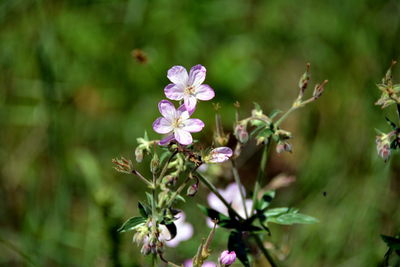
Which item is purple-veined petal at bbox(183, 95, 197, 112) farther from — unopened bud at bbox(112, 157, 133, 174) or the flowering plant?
unopened bud at bbox(112, 157, 133, 174)

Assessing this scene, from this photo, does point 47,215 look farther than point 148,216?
Yes

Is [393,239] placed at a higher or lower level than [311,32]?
lower

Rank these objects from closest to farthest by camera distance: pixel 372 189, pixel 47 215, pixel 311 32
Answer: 1. pixel 372 189
2. pixel 47 215
3. pixel 311 32

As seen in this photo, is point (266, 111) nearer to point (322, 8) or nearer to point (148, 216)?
point (322, 8)

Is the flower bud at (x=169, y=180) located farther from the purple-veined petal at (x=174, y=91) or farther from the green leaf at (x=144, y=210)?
the purple-veined petal at (x=174, y=91)

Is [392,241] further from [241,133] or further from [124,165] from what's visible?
[124,165]

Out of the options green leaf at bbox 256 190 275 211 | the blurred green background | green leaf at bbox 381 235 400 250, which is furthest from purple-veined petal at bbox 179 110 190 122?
the blurred green background

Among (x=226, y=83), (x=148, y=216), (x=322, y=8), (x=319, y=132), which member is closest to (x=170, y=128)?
(x=148, y=216)
